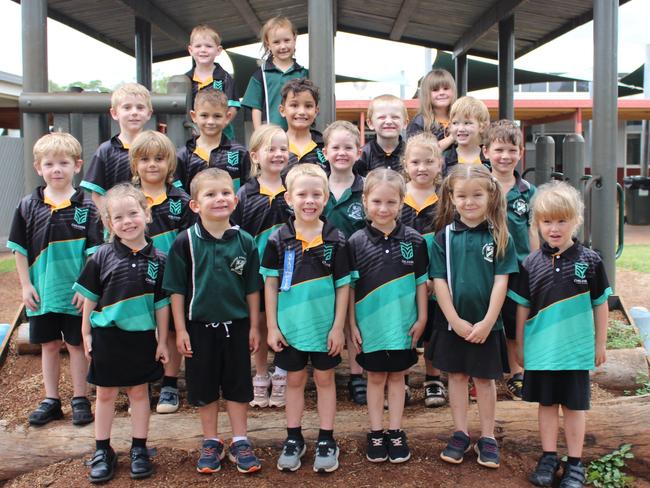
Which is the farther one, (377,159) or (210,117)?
(377,159)

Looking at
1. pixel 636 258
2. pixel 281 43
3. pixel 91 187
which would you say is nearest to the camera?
pixel 91 187

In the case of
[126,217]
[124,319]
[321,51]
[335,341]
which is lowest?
Result: [335,341]

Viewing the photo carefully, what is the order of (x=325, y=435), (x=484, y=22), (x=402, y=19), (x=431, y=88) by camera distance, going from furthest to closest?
(x=402, y=19)
(x=484, y=22)
(x=431, y=88)
(x=325, y=435)

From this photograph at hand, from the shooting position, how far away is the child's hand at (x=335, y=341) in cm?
326

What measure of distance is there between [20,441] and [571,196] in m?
3.09

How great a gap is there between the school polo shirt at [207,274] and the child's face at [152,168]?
0.55m

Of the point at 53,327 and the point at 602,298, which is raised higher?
the point at 602,298

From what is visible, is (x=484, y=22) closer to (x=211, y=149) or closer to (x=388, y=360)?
(x=211, y=149)

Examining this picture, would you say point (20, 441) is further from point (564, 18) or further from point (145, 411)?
point (564, 18)

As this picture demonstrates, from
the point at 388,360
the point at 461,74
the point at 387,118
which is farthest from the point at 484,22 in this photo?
the point at 388,360

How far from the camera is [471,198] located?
10.6 ft

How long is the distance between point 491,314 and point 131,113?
234 cm

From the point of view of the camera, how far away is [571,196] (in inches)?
124

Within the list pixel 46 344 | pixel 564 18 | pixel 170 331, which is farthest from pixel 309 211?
pixel 564 18
